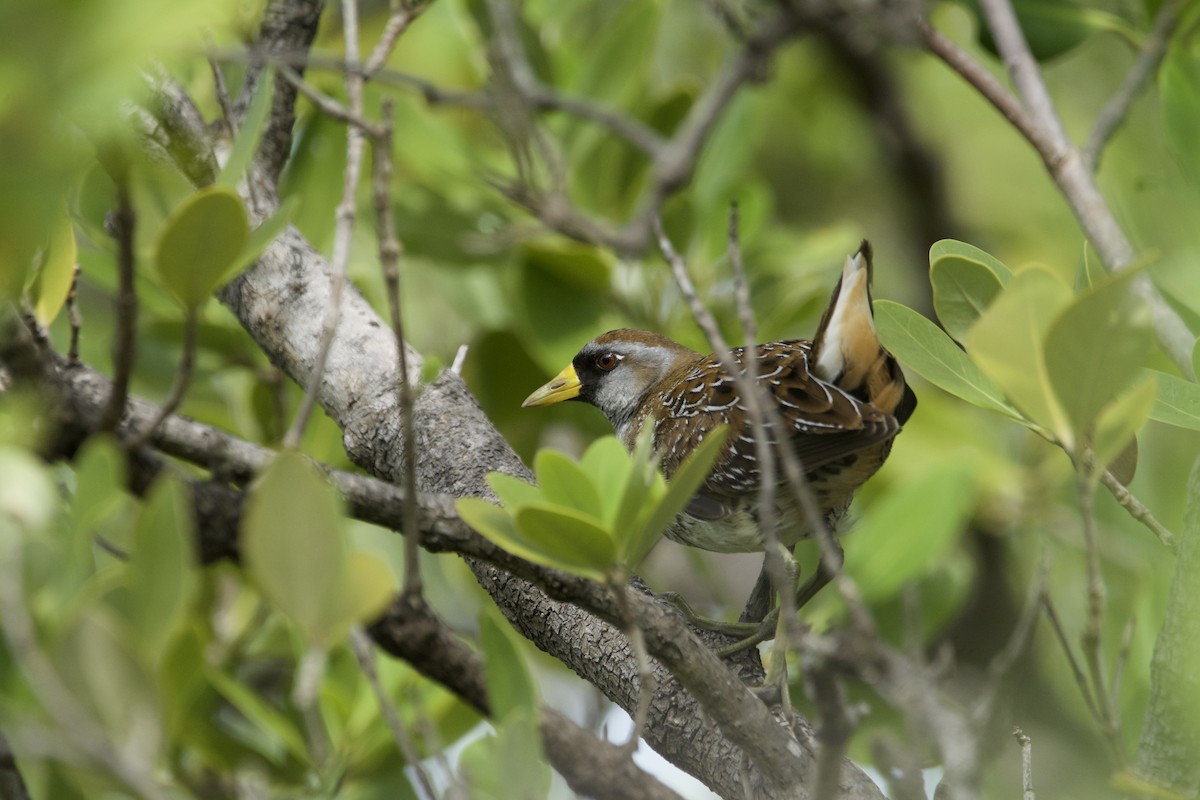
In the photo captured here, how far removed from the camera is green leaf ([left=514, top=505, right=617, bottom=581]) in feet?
4.95

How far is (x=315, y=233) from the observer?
350 cm

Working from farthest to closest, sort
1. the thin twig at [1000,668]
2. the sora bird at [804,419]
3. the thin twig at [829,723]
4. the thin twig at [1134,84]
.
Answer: the sora bird at [804,419]
the thin twig at [1134,84]
the thin twig at [1000,668]
the thin twig at [829,723]

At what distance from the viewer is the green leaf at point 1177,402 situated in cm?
207

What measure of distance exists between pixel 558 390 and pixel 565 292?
518 mm

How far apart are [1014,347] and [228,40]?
111 inches

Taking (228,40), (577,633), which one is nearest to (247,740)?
(577,633)

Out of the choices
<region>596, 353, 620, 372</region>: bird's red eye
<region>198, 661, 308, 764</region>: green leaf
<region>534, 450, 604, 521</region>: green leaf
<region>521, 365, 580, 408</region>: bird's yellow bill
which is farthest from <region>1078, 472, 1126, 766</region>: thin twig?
<region>596, 353, 620, 372</region>: bird's red eye

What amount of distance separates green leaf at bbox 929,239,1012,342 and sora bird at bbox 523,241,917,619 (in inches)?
32.4

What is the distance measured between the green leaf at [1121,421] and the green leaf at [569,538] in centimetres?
64

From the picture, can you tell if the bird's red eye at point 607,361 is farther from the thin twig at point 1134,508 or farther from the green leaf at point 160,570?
the green leaf at point 160,570

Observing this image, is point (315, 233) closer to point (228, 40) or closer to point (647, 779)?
point (228, 40)

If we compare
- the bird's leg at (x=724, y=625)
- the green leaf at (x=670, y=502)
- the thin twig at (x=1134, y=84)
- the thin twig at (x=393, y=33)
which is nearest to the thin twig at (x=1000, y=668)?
the green leaf at (x=670, y=502)

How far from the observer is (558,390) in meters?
4.30

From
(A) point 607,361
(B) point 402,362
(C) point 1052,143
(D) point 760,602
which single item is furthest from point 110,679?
(A) point 607,361
